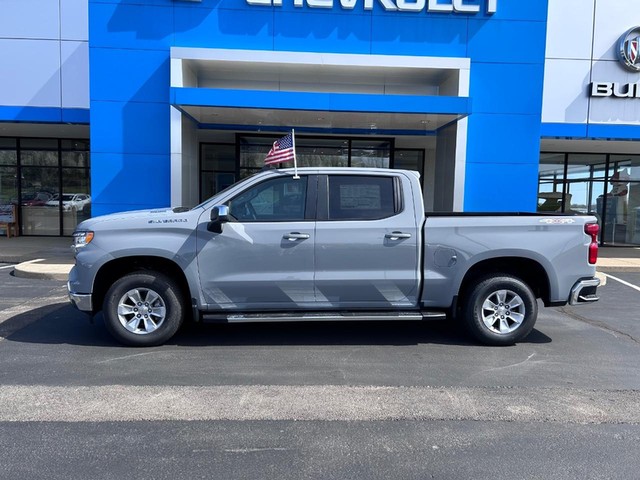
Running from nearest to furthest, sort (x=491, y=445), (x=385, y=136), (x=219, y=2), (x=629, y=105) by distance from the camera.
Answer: (x=491, y=445), (x=219, y=2), (x=629, y=105), (x=385, y=136)

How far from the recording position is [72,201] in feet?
57.8

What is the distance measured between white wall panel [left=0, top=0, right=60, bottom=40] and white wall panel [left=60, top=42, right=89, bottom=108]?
1.76 ft

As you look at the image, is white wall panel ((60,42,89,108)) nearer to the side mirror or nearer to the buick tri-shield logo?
the side mirror

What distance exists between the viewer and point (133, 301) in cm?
569

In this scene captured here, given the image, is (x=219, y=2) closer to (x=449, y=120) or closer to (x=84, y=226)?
(x=449, y=120)

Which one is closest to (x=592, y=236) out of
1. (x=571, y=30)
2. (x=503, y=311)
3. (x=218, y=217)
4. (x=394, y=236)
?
(x=503, y=311)

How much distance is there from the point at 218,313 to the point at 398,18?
375 inches

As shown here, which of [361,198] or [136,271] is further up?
[361,198]

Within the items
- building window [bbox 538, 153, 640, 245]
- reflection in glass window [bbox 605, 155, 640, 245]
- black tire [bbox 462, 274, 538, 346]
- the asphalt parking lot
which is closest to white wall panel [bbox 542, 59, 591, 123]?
building window [bbox 538, 153, 640, 245]

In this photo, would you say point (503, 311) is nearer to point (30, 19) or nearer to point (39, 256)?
point (39, 256)

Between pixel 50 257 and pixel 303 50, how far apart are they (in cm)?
796

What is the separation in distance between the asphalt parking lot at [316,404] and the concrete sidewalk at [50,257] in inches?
161

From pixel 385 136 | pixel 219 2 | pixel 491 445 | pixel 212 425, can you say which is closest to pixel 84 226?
pixel 212 425

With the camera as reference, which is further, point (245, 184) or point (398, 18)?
point (398, 18)
